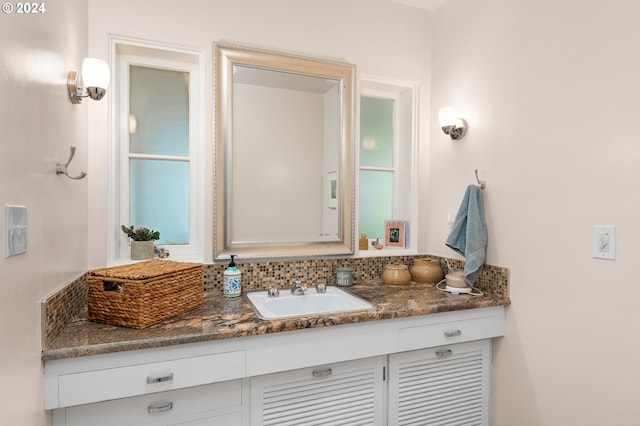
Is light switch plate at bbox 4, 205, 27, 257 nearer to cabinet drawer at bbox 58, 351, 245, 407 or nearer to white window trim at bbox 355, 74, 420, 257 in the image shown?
cabinet drawer at bbox 58, 351, 245, 407

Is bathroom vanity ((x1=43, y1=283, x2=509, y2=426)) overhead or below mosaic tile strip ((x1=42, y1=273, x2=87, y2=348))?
below

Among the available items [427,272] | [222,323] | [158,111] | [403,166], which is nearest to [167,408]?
[222,323]

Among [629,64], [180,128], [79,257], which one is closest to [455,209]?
[629,64]

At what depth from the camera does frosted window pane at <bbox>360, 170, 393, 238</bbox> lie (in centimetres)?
229

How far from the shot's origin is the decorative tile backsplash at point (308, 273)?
1.79 m

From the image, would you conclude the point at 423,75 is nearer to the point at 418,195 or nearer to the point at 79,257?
the point at 418,195

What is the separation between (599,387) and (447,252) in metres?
0.97

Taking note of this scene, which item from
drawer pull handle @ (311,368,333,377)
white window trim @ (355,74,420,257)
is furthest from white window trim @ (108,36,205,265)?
white window trim @ (355,74,420,257)

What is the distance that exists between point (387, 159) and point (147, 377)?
1821 millimetres

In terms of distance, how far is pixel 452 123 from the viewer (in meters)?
2.04

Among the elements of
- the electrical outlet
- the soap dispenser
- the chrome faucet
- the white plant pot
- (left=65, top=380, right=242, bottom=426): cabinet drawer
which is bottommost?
(left=65, top=380, right=242, bottom=426): cabinet drawer

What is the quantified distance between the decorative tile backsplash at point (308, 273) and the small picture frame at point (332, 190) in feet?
1.08

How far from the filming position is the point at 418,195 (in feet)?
7.59

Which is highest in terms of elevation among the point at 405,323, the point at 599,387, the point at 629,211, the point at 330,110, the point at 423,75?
the point at 423,75
